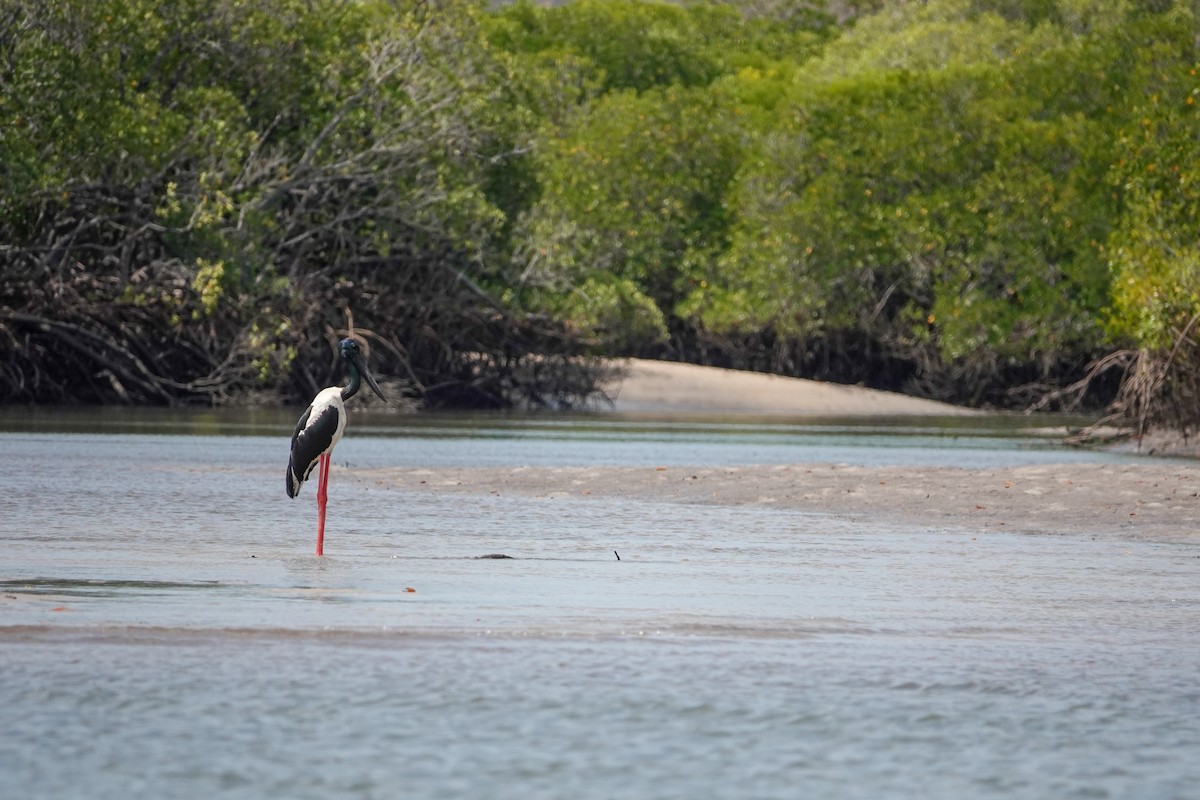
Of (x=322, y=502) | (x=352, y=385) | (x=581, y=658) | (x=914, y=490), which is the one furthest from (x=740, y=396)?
(x=581, y=658)

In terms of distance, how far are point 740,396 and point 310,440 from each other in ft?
121

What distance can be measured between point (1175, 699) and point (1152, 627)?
2056mm

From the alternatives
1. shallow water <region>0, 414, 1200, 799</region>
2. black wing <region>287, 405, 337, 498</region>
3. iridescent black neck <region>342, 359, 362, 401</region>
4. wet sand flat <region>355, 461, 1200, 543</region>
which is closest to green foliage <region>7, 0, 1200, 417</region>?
wet sand flat <region>355, 461, 1200, 543</region>

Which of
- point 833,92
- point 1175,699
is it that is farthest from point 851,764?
point 833,92

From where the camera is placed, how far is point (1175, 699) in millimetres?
8125

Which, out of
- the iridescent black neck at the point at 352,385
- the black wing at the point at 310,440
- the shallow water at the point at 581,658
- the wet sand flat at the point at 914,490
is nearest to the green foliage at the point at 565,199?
the wet sand flat at the point at 914,490

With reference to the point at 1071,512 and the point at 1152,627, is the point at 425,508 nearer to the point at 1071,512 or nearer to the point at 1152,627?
the point at 1071,512

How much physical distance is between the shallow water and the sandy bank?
32.8 meters

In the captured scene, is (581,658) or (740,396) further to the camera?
(740,396)

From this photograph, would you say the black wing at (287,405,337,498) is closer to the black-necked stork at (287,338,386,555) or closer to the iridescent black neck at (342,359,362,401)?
the black-necked stork at (287,338,386,555)

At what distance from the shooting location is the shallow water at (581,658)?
264 inches

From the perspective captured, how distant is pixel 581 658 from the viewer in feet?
28.7

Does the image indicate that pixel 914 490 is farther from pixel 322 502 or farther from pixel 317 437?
pixel 322 502

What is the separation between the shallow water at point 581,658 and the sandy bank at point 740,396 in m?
32.8
